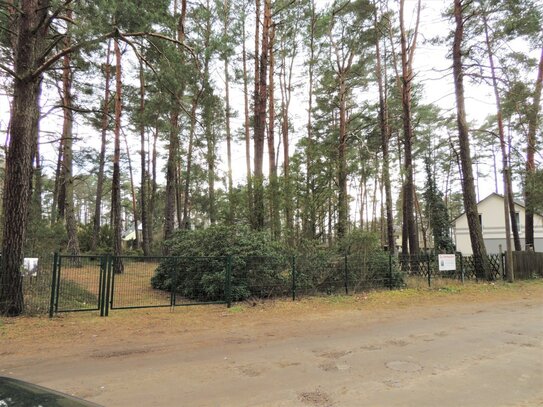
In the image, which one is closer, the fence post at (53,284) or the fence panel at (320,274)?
the fence post at (53,284)

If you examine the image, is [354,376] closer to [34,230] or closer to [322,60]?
[34,230]

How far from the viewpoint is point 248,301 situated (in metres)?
11.6

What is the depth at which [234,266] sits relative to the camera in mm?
11805

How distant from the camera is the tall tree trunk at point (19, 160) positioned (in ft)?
30.0

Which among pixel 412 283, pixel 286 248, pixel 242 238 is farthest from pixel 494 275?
pixel 242 238

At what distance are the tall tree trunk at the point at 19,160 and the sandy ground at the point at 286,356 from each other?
955 mm

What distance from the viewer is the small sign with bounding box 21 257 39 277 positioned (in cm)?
947

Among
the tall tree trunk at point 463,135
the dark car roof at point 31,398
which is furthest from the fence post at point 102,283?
the tall tree trunk at point 463,135

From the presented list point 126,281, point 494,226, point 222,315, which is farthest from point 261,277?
point 494,226

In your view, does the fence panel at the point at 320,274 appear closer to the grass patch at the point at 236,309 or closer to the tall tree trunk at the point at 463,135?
the grass patch at the point at 236,309

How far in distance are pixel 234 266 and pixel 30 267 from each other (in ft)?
17.6

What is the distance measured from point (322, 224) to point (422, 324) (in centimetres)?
702

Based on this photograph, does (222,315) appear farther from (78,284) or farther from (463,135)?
(463,135)

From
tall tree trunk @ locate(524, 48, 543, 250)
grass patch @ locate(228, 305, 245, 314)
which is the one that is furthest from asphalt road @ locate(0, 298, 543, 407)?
tall tree trunk @ locate(524, 48, 543, 250)
